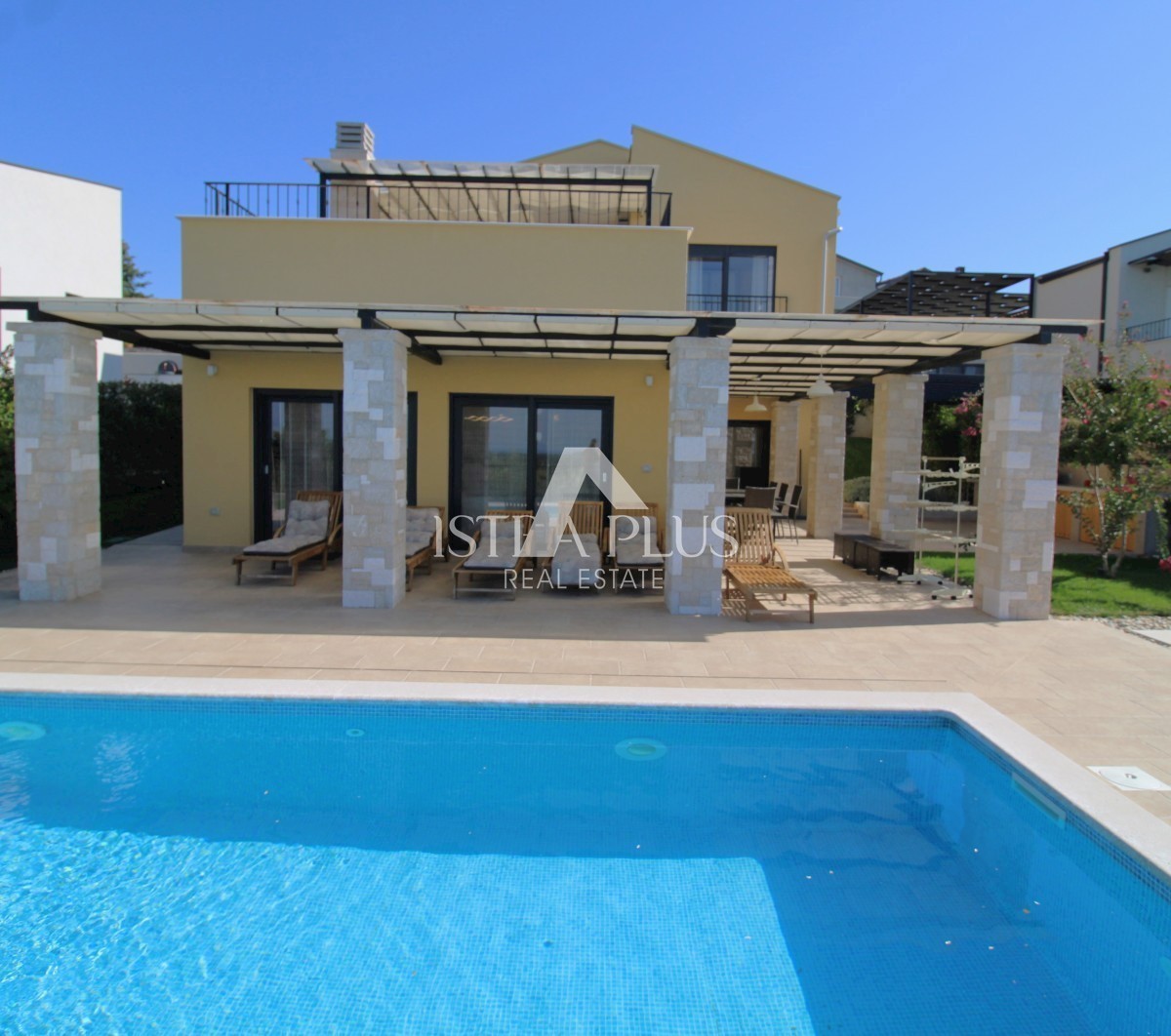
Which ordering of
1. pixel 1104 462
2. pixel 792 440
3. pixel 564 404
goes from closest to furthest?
pixel 1104 462, pixel 564 404, pixel 792 440

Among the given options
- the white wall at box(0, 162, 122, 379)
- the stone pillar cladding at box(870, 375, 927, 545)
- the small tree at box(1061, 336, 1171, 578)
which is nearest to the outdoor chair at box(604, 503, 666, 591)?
the stone pillar cladding at box(870, 375, 927, 545)

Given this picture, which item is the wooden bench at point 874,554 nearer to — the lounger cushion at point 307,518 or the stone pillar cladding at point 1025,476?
the stone pillar cladding at point 1025,476

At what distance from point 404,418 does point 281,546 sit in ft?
9.67

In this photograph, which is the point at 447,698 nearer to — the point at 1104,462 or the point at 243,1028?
the point at 243,1028

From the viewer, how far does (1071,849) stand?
4.37m

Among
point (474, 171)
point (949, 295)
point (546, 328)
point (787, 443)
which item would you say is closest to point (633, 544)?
point (546, 328)

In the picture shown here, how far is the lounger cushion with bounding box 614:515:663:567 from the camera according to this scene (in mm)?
10930

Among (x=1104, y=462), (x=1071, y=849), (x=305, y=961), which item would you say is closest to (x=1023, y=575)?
(x=1104, y=462)

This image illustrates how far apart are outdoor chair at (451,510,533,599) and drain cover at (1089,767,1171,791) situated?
692cm

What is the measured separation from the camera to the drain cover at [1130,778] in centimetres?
474

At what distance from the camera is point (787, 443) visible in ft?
70.6

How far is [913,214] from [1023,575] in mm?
9705

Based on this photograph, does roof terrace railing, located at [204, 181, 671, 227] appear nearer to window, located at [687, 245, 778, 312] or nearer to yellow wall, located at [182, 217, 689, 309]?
yellow wall, located at [182, 217, 689, 309]

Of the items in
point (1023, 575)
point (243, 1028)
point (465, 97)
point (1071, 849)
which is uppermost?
point (465, 97)
